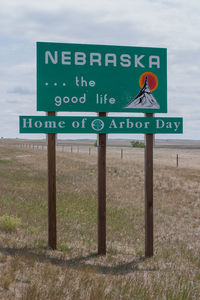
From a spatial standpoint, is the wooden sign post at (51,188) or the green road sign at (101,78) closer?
→ the wooden sign post at (51,188)

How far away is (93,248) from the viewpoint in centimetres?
1062

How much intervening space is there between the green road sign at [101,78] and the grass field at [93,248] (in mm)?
3511

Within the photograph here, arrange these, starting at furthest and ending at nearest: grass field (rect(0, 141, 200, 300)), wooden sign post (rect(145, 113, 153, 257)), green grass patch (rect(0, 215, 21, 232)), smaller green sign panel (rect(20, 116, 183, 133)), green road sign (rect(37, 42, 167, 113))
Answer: green grass patch (rect(0, 215, 21, 232))
wooden sign post (rect(145, 113, 153, 257))
green road sign (rect(37, 42, 167, 113))
smaller green sign panel (rect(20, 116, 183, 133))
grass field (rect(0, 141, 200, 300))

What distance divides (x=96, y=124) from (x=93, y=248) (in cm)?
318

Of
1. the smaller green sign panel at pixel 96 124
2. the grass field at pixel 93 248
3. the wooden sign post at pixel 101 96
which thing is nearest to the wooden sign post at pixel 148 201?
the wooden sign post at pixel 101 96

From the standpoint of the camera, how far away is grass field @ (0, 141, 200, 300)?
20.9ft

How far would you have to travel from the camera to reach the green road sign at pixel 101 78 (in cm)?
998

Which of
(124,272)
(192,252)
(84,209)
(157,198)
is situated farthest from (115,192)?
(124,272)

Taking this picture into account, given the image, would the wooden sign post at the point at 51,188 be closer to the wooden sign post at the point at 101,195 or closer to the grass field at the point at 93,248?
the grass field at the point at 93,248

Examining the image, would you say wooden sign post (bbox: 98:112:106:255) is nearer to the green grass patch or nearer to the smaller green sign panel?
the smaller green sign panel

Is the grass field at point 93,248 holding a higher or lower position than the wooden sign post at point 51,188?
lower

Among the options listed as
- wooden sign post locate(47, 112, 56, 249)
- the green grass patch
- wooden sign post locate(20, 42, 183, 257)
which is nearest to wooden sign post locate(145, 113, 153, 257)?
wooden sign post locate(20, 42, 183, 257)

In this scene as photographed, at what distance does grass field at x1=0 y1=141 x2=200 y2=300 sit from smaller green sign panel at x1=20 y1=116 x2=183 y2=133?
273 centimetres

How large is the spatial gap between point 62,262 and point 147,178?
10.2 ft
